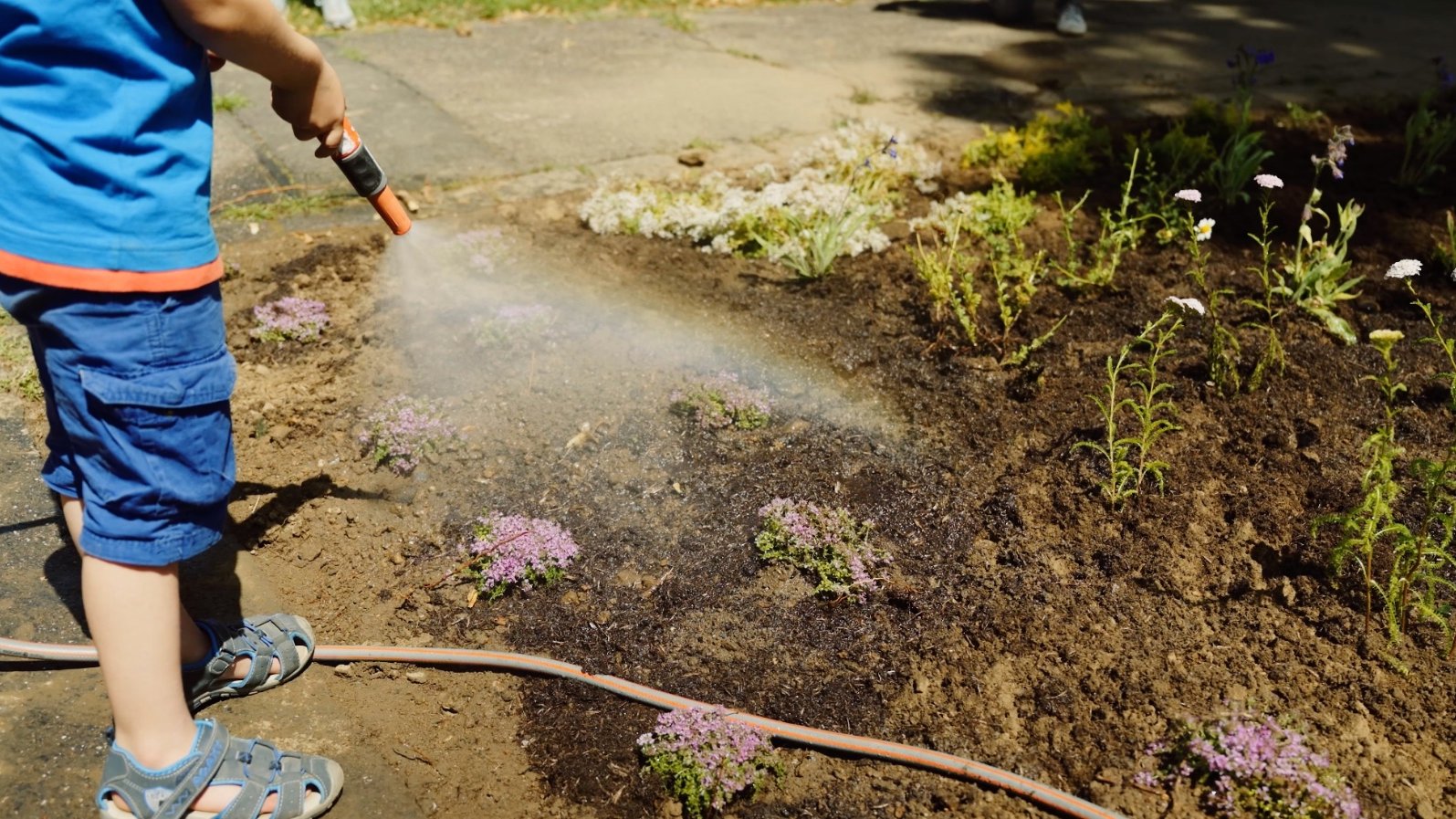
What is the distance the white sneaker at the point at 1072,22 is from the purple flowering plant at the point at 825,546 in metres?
5.17

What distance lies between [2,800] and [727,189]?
290 centimetres

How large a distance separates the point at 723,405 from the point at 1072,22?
16.1 feet

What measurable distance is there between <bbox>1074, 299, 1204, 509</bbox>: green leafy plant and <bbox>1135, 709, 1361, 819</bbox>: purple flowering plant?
0.68 metres

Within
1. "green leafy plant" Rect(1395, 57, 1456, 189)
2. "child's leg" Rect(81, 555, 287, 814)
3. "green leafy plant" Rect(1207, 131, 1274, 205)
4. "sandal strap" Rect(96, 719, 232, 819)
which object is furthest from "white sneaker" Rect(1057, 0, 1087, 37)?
"sandal strap" Rect(96, 719, 232, 819)

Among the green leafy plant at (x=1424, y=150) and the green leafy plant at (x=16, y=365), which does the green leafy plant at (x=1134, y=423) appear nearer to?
the green leafy plant at (x=1424, y=150)

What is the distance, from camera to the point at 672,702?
82.0 inches

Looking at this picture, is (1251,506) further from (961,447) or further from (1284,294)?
(1284,294)

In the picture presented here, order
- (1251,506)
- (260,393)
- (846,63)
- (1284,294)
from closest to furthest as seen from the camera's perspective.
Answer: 1. (1251,506)
2. (260,393)
3. (1284,294)
4. (846,63)

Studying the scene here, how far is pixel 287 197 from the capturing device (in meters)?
3.84

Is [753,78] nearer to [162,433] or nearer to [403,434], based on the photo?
[403,434]

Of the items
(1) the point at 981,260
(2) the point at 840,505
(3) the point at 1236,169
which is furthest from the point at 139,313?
(3) the point at 1236,169

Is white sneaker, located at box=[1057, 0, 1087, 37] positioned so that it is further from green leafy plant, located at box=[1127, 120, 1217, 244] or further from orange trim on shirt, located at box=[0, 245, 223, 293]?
orange trim on shirt, located at box=[0, 245, 223, 293]

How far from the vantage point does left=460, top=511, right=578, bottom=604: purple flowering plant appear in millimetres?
2389

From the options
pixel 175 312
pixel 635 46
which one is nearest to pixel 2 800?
pixel 175 312
